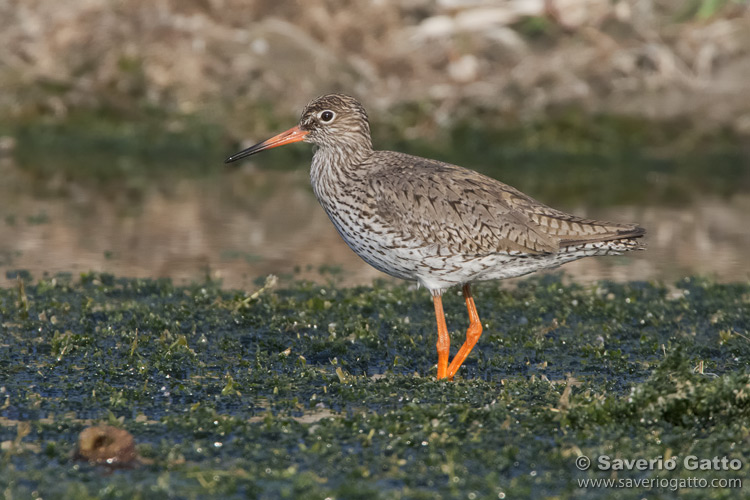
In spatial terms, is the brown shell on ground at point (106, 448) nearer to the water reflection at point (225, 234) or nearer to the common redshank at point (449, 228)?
the common redshank at point (449, 228)

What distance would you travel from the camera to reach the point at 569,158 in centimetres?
2045

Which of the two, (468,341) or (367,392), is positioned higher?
(468,341)

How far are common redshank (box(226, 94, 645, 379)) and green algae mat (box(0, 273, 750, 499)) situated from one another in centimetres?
86

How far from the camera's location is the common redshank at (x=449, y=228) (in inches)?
329

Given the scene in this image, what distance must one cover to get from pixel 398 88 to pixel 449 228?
13.7 m

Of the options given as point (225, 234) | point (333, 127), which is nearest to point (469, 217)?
point (333, 127)

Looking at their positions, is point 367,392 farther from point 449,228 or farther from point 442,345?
point 449,228

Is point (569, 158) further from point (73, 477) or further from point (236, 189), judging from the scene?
point (73, 477)

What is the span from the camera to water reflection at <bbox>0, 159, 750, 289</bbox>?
42.1 feet

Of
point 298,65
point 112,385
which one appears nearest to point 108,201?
point 298,65

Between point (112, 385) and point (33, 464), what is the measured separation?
169 cm

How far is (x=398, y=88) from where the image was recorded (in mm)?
21656

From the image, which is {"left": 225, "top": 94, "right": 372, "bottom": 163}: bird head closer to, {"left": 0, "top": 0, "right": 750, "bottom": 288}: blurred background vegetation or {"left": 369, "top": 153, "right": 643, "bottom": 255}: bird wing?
{"left": 369, "top": 153, "right": 643, "bottom": 255}: bird wing

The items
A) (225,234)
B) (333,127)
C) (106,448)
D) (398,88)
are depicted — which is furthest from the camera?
(398,88)
